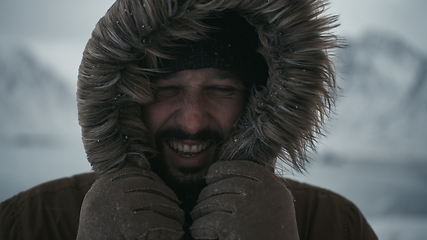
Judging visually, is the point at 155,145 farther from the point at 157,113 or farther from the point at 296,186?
the point at 296,186

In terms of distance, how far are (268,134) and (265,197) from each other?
191 mm

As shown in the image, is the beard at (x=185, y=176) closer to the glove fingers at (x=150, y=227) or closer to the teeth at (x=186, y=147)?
the teeth at (x=186, y=147)

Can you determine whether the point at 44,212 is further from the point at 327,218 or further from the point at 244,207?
the point at 327,218

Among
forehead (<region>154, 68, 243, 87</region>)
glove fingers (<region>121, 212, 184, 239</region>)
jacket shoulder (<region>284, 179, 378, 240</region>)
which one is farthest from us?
jacket shoulder (<region>284, 179, 378, 240</region>)

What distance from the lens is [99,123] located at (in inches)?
39.1

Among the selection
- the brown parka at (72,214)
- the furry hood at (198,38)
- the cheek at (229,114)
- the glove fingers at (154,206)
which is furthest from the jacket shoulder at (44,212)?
the cheek at (229,114)

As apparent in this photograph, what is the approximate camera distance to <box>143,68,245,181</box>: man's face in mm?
1074

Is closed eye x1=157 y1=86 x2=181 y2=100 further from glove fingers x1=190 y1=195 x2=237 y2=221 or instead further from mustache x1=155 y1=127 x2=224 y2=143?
glove fingers x1=190 y1=195 x2=237 y2=221

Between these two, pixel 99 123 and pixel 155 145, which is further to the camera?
pixel 155 145

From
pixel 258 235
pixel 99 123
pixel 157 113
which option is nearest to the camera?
pixel 258 235

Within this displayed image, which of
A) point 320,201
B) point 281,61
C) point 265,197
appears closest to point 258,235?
point 265,197

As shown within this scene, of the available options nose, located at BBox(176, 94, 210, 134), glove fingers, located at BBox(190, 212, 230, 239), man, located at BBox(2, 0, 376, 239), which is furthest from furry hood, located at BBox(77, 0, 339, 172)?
glove fingers, located at BBox(190, 212, 230, 239)

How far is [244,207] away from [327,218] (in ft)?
Answer: 1.87

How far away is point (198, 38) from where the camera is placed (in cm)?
102
